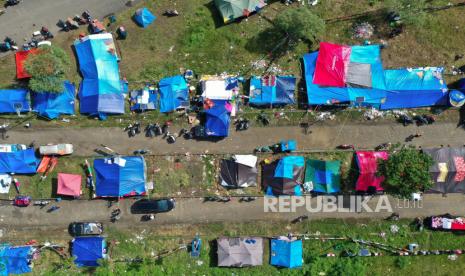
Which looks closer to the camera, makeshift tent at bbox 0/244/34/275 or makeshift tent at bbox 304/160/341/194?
makeshift tent at bbox 304/160/341/194

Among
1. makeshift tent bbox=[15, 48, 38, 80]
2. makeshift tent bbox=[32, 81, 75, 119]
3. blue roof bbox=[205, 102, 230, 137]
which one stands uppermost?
makeshift tent bbox=[15, 48, 38, 80]

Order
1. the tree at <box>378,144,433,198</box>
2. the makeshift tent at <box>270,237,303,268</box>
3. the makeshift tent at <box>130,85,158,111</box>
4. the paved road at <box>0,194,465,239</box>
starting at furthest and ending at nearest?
the makeshift tent at <box>130,85,158,111</box> → the paved road at <box>0,194,465,239</box> → the makeshift tent at <box>270,237,303,268</box> → the tree at <box>378,144,433,198</box>

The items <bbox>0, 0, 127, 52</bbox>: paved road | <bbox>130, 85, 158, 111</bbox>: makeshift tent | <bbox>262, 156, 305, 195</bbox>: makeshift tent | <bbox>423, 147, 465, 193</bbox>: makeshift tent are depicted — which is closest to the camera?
<bbox>423, 147, 465, 193</bbox>: makeshift tent

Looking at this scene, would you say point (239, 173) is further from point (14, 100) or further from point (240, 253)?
point (14, 100)

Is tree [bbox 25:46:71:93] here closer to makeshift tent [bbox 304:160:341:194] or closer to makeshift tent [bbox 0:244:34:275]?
makeshift tent [bbox 0:244:34:275]

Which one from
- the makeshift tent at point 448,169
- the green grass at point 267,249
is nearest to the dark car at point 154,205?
the green grass at point 267,249

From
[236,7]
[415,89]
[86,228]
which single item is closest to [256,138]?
[236,7]

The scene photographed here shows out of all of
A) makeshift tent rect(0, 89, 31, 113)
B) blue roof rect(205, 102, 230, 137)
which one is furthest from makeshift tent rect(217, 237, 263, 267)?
makeshift tent rect(0, 89, 31, 113)

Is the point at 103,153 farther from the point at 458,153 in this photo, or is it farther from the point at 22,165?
the point at 458,153
